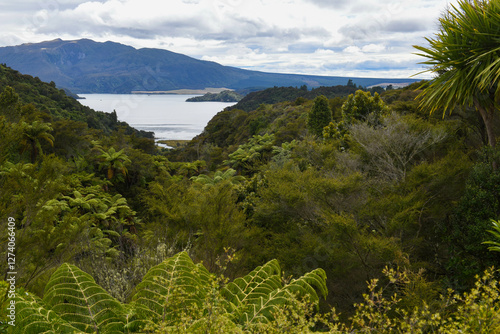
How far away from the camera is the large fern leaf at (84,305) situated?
3539mm

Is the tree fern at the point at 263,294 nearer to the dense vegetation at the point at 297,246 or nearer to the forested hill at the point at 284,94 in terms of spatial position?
the dense vegetation at the point at 297,246

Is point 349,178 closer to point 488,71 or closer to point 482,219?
point 482,219

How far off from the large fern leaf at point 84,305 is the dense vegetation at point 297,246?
0.02 m

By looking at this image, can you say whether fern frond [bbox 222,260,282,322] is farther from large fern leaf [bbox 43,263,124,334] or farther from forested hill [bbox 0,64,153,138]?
forested hill [bbox 0,64,153,138]

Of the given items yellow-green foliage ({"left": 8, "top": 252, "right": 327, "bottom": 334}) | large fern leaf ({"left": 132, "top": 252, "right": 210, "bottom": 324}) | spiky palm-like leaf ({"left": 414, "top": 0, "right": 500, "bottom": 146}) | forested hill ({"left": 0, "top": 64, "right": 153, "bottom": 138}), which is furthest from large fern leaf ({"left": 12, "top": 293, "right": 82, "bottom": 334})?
forested hill ({"left": 0, "top": 64, "right": 153, "bottom": 138})

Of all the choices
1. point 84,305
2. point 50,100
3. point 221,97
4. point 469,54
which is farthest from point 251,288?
point 221,97

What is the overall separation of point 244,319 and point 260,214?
9.35 m

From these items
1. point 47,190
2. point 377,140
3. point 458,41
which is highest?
point 458,41

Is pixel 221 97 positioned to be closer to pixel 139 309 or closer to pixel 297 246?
pixel 297 246

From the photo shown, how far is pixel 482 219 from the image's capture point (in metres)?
8.28

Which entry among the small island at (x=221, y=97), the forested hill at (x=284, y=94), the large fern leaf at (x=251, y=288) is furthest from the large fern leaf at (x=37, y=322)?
the small island at (x=221, y=97)

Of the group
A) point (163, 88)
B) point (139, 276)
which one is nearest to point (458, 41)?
point (139, 276)

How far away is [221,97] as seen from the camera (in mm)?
178000

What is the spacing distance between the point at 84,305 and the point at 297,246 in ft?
26.0
